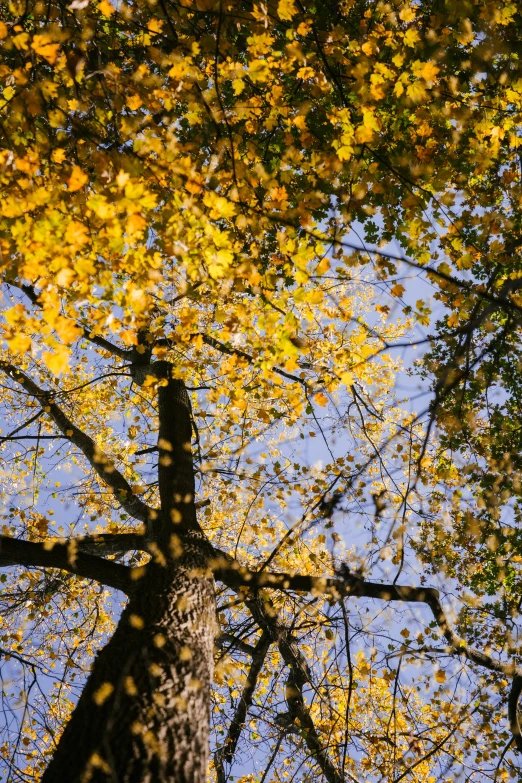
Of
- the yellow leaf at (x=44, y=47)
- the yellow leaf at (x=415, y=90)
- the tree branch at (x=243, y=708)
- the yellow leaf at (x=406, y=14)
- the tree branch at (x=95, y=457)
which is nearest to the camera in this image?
the yellow leaf at (x=44, y=47)

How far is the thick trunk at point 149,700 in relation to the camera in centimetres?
209

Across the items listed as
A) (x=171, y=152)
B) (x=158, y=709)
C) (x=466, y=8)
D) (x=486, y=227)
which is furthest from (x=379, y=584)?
(x=466, y=8)

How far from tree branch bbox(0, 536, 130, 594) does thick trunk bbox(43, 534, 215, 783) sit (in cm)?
45

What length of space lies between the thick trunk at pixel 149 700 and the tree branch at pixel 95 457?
50.5 inches

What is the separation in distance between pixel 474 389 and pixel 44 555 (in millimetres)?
6060

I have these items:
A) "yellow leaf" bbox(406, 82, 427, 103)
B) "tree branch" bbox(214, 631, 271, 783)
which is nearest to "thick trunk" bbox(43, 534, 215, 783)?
"tree branch" bbox(214, 631, 271, 783)

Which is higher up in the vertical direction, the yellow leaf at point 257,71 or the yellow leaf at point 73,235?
the yellow leaf at point 257,71

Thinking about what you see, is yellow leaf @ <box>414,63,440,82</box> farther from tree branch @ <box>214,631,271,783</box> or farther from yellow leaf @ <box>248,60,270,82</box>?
tree branch @ <box>214,631,271,783</box>

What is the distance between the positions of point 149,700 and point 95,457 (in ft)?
10.6

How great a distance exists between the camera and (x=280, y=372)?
5.89m

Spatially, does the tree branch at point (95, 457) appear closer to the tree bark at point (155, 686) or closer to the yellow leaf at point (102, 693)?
the tree bark at point (155, 686)

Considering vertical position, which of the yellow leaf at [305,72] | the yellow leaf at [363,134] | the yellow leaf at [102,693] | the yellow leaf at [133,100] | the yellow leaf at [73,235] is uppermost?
the yellow leaf at [305,72]

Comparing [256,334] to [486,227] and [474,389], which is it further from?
[474,389]

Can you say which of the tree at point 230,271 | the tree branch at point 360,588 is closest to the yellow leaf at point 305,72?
the tree at point 230,271
